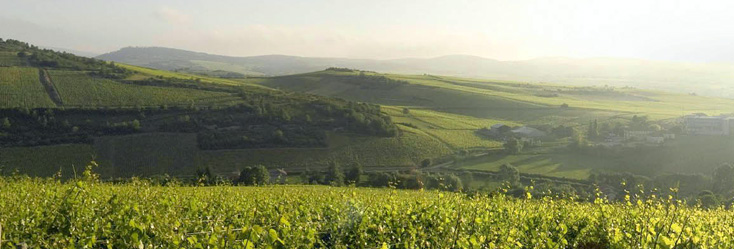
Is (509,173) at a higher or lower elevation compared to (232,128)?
lower

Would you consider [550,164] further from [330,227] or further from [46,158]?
[46,158]

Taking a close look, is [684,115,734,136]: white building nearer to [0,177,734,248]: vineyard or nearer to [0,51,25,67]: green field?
[0,177,734,248]: vineyard

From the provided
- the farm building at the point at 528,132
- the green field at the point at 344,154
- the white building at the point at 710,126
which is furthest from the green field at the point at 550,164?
the white building at the point at 710,126

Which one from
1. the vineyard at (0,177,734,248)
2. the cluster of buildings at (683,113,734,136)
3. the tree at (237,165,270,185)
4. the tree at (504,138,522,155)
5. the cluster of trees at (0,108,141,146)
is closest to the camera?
the vineyard at (0,177,734,248)

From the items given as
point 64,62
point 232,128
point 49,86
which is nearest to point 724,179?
point 232,128

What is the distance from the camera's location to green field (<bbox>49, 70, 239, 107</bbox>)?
86438 mm

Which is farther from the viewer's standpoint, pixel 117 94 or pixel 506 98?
pixel 506 98

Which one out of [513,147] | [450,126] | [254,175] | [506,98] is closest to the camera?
[254,175]

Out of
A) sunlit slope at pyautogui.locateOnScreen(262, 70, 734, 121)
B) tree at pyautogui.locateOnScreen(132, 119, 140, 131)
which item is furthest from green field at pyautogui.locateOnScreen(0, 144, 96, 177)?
sunlit slope at pyautogui.locateOnScreen(262, 70, 734, 121)

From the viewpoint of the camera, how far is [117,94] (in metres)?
91.8

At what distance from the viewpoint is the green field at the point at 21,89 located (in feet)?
Answer: 254

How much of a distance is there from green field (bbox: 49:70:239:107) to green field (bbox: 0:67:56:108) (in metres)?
3.18

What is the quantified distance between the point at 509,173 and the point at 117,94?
2973 inches

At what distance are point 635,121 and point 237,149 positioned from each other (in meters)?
84.6
